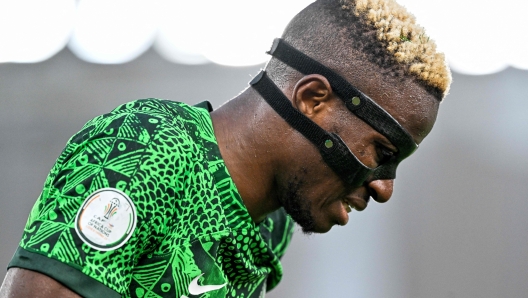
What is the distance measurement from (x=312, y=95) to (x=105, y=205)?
919mm

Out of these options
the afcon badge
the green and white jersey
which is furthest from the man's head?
the afcon badge

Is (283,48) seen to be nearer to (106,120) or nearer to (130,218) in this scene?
(106,120)

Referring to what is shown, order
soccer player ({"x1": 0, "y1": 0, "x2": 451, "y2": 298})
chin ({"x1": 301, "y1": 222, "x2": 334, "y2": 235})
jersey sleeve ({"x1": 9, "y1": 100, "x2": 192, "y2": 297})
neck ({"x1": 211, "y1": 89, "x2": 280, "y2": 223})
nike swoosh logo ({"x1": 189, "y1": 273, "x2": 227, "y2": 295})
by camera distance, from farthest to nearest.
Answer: chin ({"x1": 301, "y1": 222, "x2": 334, "y2": 235}), neck ({"x1": 211, "y1": 89, "x2": 280, "y2": 223}), nike swoosh logo ({"x1": 189, "y1": 273, "x2": 227, "y2": 295}), soccer player ({"x1": 0, "y1": 0, "x2": 451, "y2": 298}), jersey sleeve ({"x1": 9, "y1": 100, "x2": 192, "y2": 297})

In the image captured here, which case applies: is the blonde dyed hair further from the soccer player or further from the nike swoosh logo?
the nike swoosh logo

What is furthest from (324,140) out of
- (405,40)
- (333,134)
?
(405,40)

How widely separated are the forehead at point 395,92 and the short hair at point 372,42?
0.9 inches

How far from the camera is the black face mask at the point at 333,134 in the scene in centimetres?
231

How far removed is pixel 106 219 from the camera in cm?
179

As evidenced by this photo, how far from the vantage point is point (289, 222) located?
122 inches

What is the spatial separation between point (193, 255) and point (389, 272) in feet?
15.1

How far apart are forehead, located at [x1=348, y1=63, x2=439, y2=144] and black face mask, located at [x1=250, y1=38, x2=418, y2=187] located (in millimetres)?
33

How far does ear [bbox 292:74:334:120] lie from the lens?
2.33 meters

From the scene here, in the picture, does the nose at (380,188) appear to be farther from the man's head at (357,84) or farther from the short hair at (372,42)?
the short hair at (372,42)

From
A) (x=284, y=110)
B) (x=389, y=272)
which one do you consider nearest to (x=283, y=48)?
(x=284, y=110)
